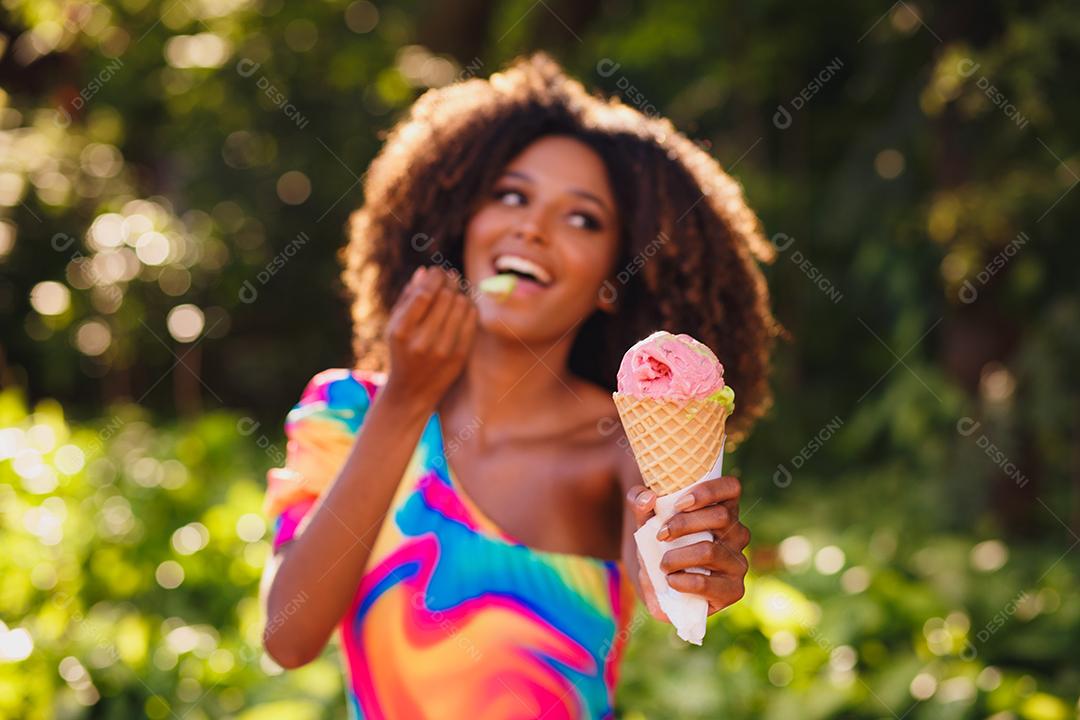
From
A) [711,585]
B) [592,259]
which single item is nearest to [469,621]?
[711,585]

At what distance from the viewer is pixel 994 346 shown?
6852 mm

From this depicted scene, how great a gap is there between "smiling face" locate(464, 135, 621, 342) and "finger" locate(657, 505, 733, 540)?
671 millimetres

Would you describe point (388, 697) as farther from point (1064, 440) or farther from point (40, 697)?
point (1064, 440)

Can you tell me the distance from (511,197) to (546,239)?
173 millimetres

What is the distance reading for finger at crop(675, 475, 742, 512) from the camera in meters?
1.55

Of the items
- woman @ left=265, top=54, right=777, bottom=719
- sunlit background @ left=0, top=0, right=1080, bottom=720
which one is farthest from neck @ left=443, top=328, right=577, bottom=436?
sunlit background @ left=0, top=0, right=1080, bottom=720

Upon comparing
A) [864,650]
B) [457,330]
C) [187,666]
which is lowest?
[187,666]

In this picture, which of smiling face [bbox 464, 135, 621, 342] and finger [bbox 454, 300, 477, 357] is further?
smiling face [bbox 464, 135, 621, 342]

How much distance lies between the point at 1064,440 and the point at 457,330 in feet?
17.9

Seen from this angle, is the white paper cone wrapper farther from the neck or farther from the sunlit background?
the sunlit background

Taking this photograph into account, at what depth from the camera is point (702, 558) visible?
1530 millimetres

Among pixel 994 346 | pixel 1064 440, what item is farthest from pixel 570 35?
pixel 1064 440

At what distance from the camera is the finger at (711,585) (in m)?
1.54

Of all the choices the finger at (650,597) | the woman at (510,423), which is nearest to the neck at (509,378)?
the woman at (510,423)
